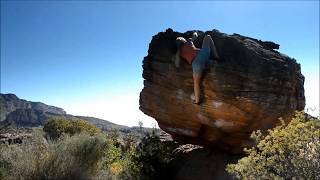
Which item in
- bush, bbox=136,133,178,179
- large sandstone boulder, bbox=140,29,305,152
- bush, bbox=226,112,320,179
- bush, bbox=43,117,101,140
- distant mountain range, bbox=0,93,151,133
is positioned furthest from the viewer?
distant mountain range, bbox=0,93,151,133

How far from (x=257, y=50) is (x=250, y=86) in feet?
5.95

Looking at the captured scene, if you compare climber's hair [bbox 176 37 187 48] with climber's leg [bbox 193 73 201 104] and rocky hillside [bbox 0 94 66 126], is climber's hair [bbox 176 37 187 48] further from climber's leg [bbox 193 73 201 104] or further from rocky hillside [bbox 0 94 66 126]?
rocky hillside [bbox 0 94 66 126]

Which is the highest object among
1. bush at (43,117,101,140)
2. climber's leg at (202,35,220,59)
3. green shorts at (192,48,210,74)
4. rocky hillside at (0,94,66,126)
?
rocky hillside at (0,94,66,126)

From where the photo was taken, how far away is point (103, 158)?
2133cm

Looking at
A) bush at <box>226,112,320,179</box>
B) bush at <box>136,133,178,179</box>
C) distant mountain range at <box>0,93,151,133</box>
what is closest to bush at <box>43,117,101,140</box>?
bush at <box>136,133,178,179</box>

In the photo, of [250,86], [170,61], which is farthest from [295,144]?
[170,61]

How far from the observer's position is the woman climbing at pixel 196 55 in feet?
59.1

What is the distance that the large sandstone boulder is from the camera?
17750mm

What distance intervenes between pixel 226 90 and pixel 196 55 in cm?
206

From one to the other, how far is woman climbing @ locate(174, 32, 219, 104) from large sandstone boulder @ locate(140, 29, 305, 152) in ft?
0.97

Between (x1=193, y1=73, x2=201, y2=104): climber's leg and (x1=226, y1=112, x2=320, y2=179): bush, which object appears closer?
(x1=226, y1=112, x2=320, y2=179): bush

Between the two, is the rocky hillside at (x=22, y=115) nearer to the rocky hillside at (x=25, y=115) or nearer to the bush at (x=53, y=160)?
the rocky hillside at (x=25, y=115)

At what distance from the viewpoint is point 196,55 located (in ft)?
60.0

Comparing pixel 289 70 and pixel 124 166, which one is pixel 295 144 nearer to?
pixel 289 70
